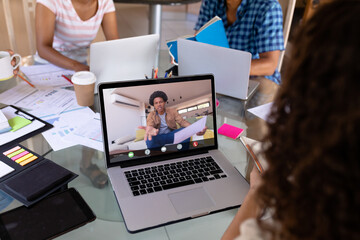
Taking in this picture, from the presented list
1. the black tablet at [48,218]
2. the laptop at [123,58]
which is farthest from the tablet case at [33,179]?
the laptop at [123,58]

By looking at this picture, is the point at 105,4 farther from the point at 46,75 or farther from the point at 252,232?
the point at 252,232

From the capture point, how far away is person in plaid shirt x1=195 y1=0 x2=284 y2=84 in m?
1.69

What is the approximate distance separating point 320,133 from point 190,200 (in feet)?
1.57

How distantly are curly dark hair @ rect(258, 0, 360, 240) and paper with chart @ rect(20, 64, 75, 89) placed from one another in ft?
3.75

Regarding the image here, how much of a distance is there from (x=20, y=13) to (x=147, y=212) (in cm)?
297

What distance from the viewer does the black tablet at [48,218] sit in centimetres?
72

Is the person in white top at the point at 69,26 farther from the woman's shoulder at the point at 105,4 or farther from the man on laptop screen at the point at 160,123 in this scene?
the man on laptop screen at the point at 160,123

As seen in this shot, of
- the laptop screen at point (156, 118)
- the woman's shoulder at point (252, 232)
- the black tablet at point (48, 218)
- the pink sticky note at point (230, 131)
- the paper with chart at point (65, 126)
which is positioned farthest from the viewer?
the pink sticky note at point (230, 131)

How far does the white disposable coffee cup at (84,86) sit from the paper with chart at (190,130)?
437 millimetres

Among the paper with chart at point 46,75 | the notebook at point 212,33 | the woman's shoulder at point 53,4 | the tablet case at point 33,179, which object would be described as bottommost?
the tablet case at point 33,179

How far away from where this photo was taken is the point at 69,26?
71.6 inches

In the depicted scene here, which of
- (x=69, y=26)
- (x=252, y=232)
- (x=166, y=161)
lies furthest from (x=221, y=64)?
(x=69, y=26)

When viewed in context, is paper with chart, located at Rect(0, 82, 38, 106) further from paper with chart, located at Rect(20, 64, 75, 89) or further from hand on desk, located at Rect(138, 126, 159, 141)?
hand on desk, located at Rect(138, 126, 159, 141)

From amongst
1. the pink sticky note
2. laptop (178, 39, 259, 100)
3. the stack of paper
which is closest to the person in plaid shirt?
laptop (178, 39, 259, 100)
